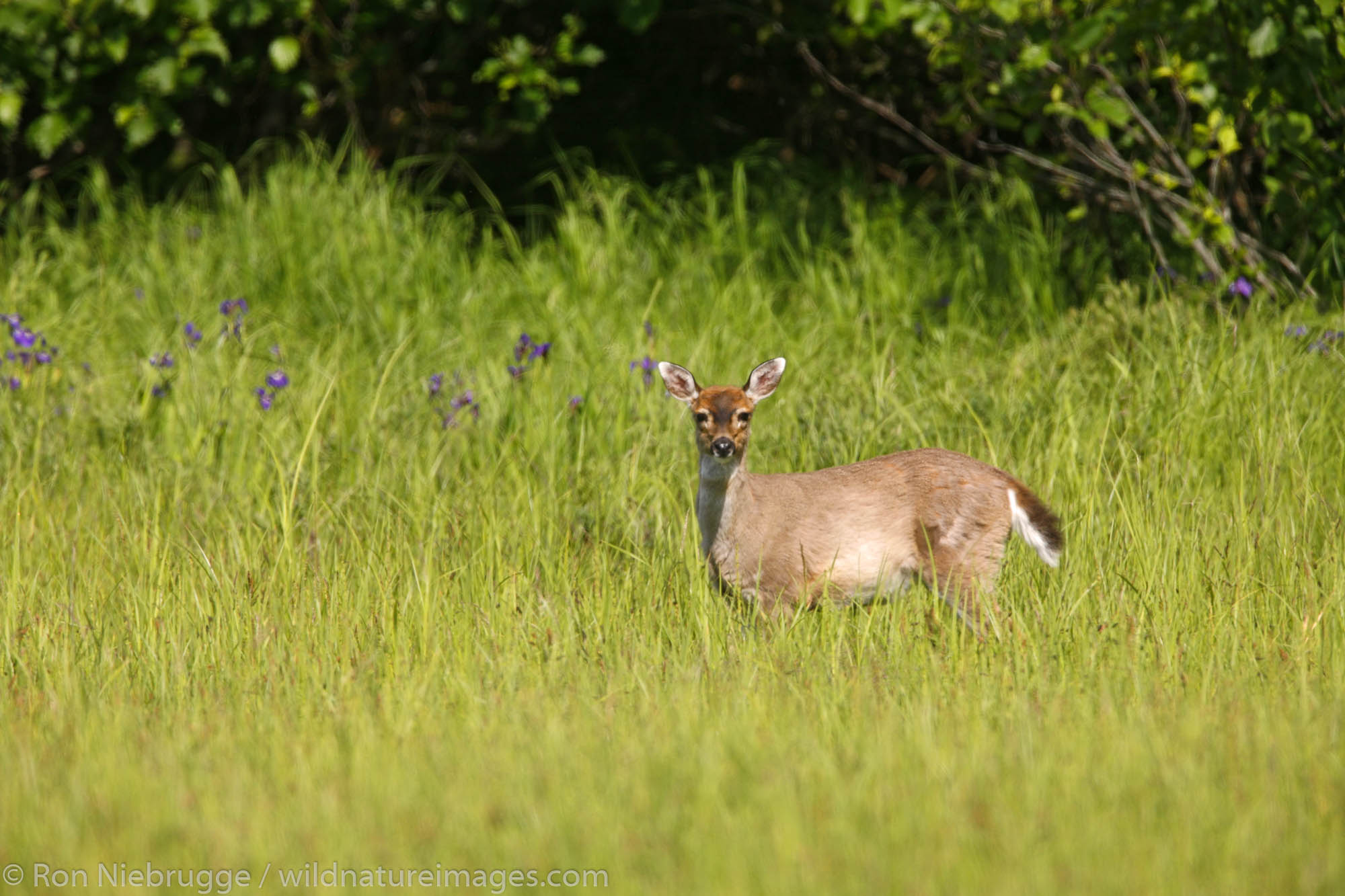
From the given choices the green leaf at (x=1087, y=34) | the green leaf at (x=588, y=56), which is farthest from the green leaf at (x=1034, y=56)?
the green leaf at (x=588, y=56)

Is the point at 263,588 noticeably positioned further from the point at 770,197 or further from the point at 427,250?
the point at 770,197

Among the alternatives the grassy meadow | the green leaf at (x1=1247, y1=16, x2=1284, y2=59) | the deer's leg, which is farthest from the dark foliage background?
the deer's leg

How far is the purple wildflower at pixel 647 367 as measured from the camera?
20.2 feet

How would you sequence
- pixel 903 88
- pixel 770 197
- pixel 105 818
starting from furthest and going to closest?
pixel 903 88
pixel 770 197
pixel 105 818

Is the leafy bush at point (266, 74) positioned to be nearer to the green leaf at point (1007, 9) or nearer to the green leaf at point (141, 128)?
the green leaf at point (141, 128)

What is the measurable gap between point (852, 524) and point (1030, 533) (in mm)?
601

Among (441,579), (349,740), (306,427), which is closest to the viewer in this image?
(349,740)

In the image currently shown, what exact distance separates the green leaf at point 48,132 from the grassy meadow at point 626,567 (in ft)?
1.89

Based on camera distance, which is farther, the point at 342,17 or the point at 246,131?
the point at 246,131

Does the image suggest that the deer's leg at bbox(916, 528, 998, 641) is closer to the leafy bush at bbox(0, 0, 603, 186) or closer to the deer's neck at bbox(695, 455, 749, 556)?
the deer's neck at bbox(695, 455, 749, 556)

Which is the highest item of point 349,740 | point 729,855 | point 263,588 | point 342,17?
point 342,17

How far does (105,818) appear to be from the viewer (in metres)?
3.01

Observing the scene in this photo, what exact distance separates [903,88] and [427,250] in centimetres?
380

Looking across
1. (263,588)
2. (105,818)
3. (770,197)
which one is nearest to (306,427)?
(263,588)
